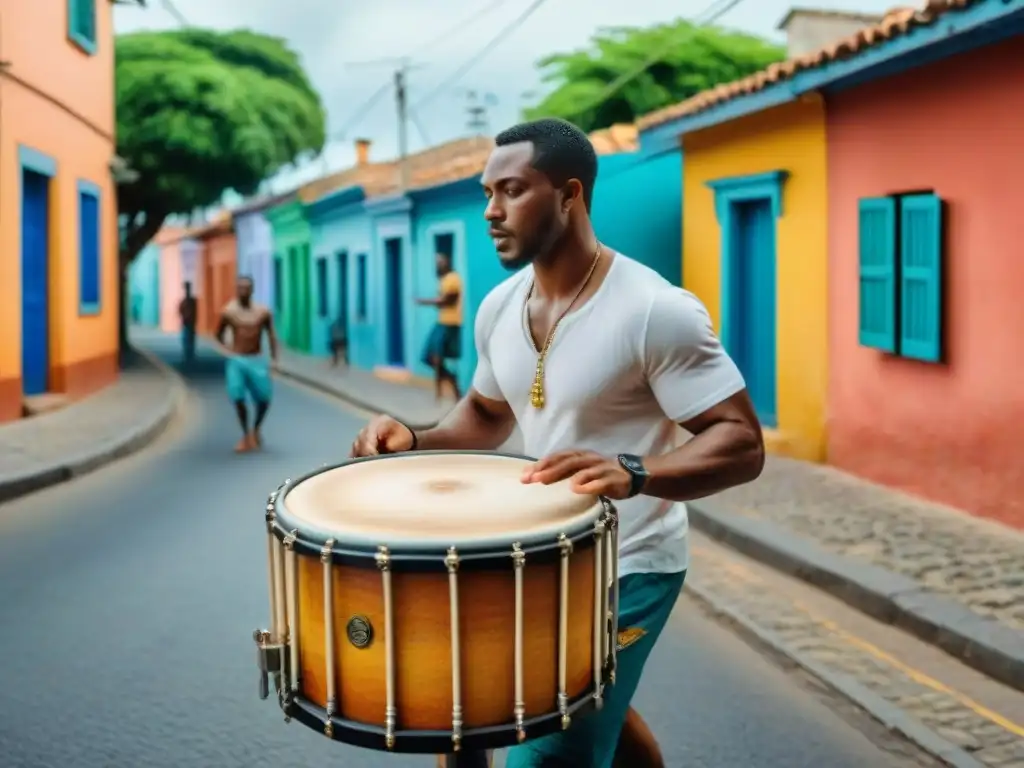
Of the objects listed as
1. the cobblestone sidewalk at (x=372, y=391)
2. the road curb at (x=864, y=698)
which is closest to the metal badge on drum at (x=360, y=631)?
the road curb at (x=864, y=698)

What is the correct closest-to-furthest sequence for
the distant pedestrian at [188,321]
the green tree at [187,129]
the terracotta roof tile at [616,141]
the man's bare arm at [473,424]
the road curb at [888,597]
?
the man's bare arm at [473,424]
the road curb at [888,597]
the terracotta roof tile at [616,141]
the green tree at [187,129]
the distant pedestrian at [188,321]

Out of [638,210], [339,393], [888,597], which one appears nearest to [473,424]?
[888,597]

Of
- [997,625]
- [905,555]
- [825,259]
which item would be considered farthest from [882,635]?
[825,259]

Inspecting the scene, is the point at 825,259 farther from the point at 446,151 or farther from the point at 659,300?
the point at 446,151

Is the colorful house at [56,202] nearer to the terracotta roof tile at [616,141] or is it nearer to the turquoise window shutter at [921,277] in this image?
the terracotta roof tile at [616,141]

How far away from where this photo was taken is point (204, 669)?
17.0ft

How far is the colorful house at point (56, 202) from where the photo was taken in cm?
1420

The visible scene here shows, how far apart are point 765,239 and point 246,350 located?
4820mm

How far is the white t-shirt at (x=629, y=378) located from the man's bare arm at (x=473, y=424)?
0.81 feet

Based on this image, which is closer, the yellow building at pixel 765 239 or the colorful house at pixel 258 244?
the yellow building at pixel 765 239

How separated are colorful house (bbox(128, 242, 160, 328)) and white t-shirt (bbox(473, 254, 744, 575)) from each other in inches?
2351

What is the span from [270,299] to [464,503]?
3617 centimetres

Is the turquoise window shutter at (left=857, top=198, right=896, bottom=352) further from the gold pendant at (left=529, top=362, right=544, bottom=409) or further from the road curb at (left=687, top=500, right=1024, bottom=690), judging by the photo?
the gold pendant at (left=529, top=362, right=544, bottom=409)

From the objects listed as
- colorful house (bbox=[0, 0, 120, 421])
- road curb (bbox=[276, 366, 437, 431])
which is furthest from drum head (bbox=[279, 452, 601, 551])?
colorful house (bbox=[0, 0, 120, 421])
